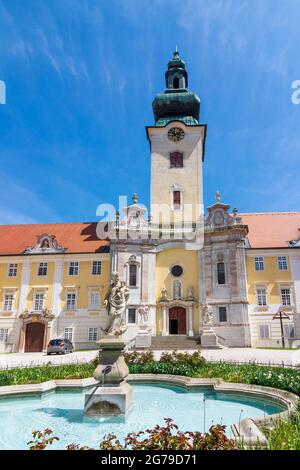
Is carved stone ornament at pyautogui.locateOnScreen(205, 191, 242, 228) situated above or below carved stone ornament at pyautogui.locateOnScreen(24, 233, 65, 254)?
above

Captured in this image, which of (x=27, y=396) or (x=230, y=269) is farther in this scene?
(x=230, y=269)

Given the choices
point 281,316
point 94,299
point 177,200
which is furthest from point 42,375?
point 177,200

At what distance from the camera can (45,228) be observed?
42.1m

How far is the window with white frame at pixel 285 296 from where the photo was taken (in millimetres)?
32713

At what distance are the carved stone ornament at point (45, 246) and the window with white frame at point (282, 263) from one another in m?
22.8

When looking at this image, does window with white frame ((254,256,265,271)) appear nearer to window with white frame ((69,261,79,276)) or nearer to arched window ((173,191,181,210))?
arched window ((173,191,181,210))

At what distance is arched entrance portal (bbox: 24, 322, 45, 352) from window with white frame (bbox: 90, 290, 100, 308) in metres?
5.34

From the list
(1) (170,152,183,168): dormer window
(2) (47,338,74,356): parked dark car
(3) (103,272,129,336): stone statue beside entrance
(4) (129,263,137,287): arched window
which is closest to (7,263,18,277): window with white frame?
(2) (47,338,74,356): parked dark car

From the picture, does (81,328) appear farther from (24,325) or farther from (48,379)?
(48,379)

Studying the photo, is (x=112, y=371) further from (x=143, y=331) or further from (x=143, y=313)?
(x=143, y=313)

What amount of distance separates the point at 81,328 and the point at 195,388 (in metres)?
24.9

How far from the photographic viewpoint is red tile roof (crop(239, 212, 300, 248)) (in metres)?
35.3
